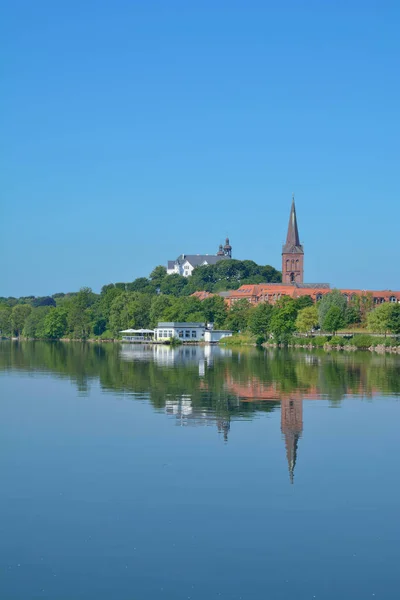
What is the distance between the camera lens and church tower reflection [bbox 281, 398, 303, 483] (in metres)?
18.0

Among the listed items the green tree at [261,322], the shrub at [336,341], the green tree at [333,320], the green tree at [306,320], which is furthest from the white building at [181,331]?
the shrub at [336,341]

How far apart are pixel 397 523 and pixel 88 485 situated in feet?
18.2

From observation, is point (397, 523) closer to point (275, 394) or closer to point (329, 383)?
point (275, 394)

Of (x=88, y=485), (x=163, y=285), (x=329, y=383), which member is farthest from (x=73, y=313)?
(x=88, y=485)

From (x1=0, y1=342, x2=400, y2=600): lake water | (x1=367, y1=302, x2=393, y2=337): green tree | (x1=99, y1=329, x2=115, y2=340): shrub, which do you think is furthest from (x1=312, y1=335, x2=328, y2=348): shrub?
(x1=0, y1=342, x2=400, y2=600): lake water

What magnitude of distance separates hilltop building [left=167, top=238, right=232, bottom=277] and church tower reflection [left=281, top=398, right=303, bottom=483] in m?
139

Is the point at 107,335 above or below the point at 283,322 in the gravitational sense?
below

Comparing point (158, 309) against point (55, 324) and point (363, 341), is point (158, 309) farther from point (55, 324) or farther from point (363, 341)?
point (363, 341)

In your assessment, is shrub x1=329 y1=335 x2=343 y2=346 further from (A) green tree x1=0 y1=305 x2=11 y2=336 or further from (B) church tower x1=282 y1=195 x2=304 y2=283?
(A) green tree x1=0 y1=305 x2=11 y2=336

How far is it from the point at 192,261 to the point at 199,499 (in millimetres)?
Answer: 156820

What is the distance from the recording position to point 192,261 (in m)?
171

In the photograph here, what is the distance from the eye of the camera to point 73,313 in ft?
379

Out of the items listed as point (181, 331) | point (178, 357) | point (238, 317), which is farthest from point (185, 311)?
point (178, 357)

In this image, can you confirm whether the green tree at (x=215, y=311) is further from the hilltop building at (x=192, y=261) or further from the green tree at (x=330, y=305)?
the hilltop building at (x=192, y=261)
